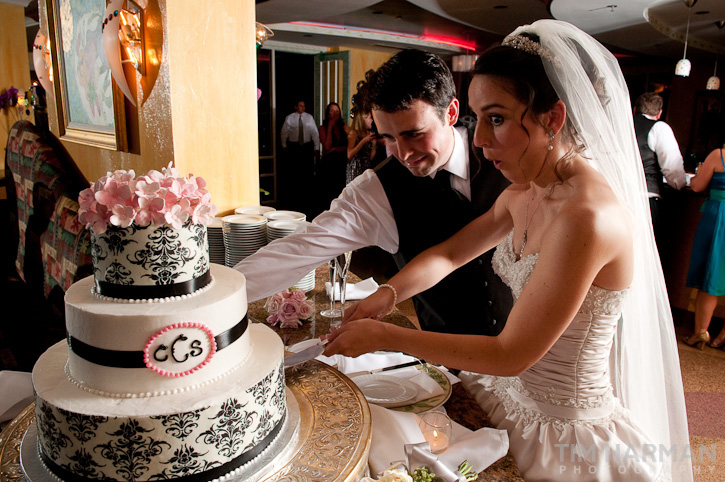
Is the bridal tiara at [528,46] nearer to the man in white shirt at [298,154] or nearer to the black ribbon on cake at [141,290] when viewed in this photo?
the black ribbon on cake at [141,290]

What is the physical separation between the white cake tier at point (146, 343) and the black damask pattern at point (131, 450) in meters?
0.08

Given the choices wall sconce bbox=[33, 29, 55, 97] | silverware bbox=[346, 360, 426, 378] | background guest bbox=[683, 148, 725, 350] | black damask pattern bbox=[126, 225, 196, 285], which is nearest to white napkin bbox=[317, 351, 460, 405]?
silverware bbox=[346, 360, 426, 378]

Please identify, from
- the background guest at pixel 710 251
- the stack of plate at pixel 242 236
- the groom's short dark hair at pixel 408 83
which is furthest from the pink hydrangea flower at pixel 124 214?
the background guest at pixel 710 251

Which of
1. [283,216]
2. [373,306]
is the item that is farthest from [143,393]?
[283,216]

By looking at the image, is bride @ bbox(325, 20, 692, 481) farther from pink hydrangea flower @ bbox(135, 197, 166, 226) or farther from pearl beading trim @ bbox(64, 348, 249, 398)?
pink hydrangea flower @ bbox(135, 197, 166, 226)

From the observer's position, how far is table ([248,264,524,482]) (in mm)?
1167

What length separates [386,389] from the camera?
4.81 ft

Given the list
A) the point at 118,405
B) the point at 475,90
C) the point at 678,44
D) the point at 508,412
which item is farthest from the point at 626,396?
the point at 678,44

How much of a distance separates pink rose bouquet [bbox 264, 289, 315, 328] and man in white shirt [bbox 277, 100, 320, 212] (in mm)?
9440

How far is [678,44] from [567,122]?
491 inches

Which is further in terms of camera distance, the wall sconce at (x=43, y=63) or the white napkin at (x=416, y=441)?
the wall sconce at (x=43, y=63)

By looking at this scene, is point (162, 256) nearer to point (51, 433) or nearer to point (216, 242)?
point (51, 433)

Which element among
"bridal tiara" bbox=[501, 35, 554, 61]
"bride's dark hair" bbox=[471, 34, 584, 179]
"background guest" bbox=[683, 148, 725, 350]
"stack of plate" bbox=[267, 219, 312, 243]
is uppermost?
"bridal tiara" bbox=[501, 35, 554, 61]

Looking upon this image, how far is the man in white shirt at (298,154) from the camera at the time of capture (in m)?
11.5
